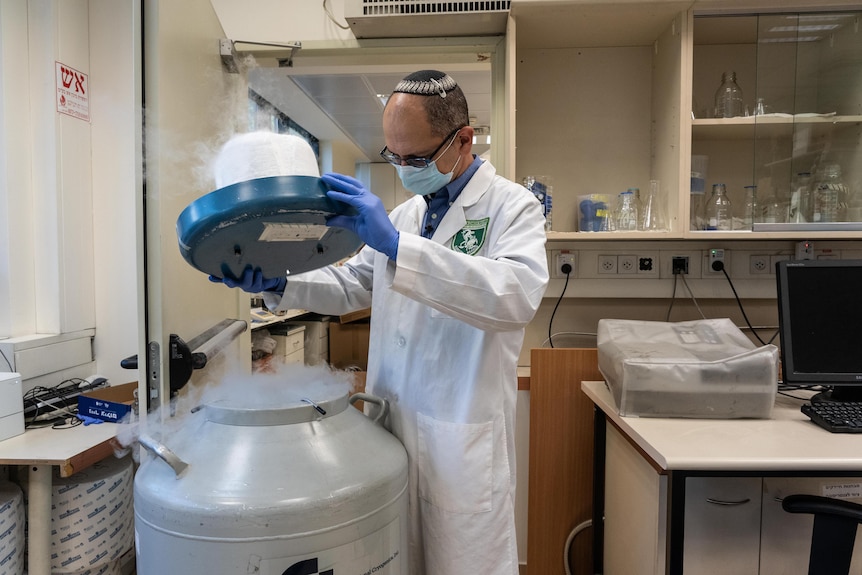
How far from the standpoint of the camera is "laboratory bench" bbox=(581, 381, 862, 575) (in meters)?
1.17

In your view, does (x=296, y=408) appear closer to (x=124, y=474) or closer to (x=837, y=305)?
(x=124, y=474)

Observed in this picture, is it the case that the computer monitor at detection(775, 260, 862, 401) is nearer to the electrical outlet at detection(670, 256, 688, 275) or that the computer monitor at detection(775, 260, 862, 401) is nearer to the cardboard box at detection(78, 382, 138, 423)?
the electrical outlet at detection(670, 256, 688, 275)

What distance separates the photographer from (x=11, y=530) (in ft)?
4.86

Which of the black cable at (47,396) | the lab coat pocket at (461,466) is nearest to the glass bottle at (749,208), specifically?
the lab coat pocket at (461,466)

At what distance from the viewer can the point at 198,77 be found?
53.2 inches

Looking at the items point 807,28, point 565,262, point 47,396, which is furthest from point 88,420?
point 807,28

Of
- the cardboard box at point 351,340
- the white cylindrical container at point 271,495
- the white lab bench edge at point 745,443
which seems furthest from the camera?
the cardboard box at point 351,340

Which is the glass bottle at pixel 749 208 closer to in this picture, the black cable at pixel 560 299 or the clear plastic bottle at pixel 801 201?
the clear plastic bottle at pixel 801 201

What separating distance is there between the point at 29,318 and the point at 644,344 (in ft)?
7.31

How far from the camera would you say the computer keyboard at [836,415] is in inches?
53.2

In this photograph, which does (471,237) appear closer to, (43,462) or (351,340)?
(43,462)

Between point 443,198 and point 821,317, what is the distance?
1.21m

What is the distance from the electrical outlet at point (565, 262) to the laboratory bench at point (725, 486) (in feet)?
2.01

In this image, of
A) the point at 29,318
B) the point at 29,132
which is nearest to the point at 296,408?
the point at 29,318
